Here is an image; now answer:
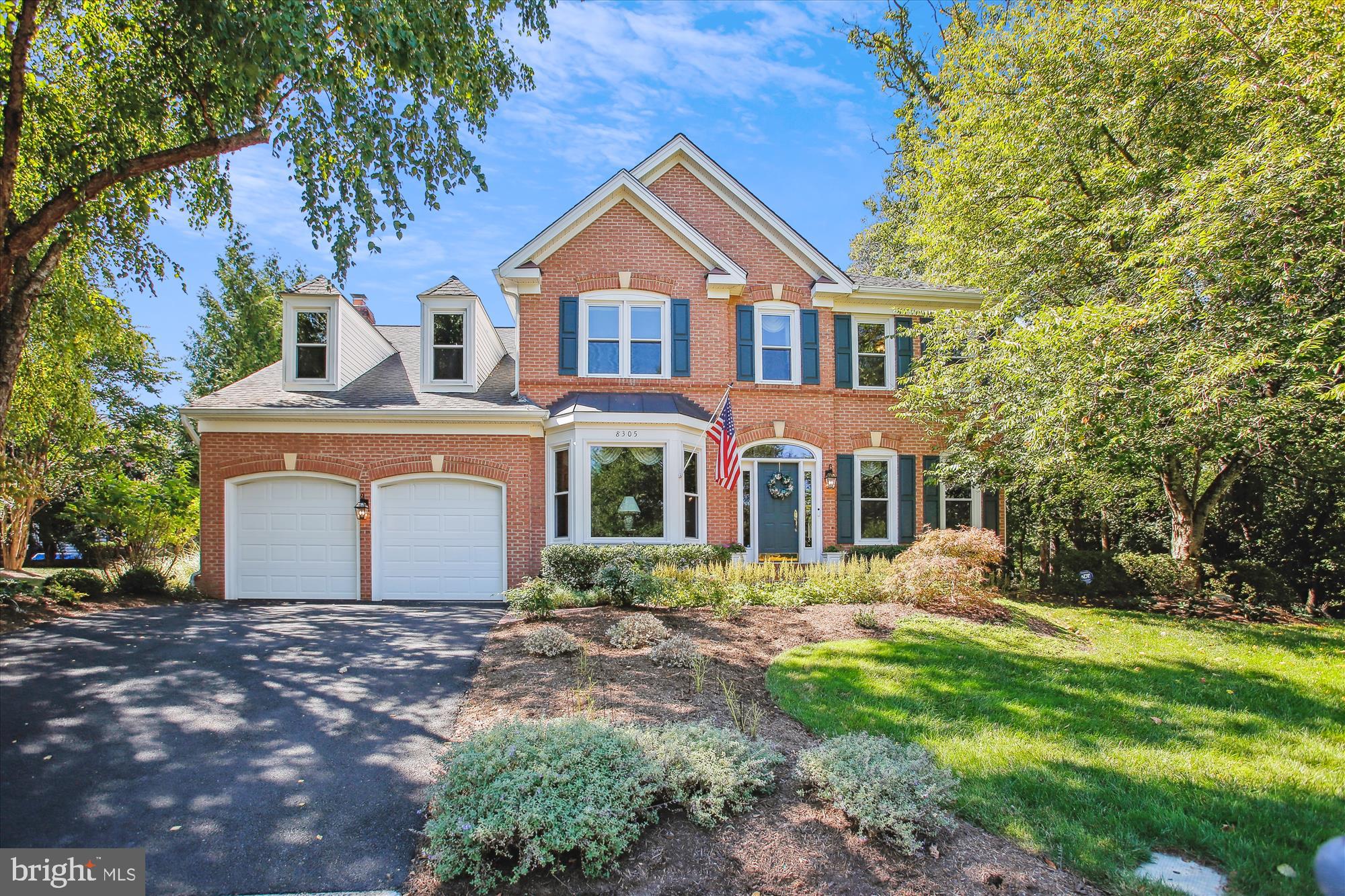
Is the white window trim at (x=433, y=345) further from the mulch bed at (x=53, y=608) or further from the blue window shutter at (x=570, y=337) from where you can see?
the mulch bed at (x=53, y=608)

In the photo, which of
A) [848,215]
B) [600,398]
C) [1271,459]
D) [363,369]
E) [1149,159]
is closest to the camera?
[1149,159]

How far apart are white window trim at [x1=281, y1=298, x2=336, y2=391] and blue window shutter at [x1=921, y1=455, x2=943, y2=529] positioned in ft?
41.1

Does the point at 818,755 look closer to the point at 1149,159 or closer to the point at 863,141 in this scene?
the point at 1149,159

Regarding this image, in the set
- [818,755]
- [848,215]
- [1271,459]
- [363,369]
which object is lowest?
[818,755]

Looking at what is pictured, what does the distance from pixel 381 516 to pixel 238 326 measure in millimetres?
22004

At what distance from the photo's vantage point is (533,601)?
28.4 ft

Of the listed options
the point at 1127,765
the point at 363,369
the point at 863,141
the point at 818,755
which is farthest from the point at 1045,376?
the point at 863,141

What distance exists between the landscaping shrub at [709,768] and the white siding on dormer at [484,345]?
33.5 feet

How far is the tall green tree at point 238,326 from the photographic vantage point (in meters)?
27.0

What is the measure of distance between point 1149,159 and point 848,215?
1747 cm

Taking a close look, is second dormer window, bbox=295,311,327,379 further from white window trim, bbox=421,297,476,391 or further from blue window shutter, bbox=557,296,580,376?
blue window shutter, bbox=557,296,580,376

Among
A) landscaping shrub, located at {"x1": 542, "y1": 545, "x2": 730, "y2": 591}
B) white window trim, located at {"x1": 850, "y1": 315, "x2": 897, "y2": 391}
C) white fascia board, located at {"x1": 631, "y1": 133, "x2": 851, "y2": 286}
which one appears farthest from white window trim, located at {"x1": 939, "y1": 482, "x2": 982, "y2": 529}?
landscaping shrub, located at {"x1": 542, "y1": 545, "x2": 730, "y2": 591}

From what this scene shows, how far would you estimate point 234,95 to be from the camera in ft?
28.2

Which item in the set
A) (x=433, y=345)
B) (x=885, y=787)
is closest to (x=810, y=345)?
(x=433, y=345)
